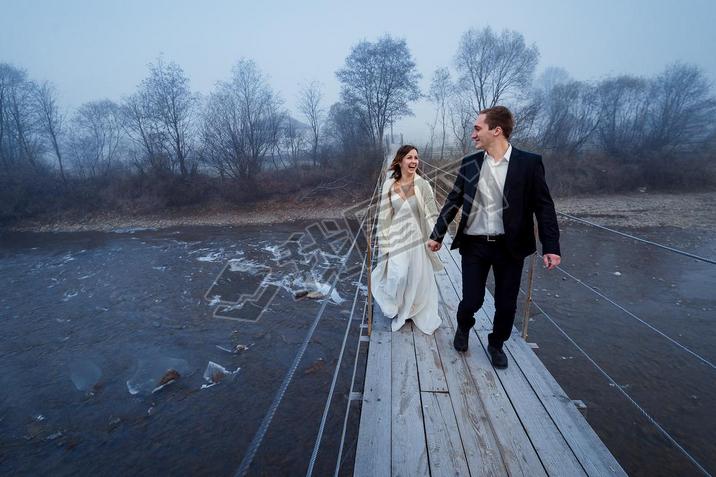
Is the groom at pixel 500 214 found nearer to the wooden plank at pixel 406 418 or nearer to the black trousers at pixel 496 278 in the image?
the black trousers at pixel 496 278

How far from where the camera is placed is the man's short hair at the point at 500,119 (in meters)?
1.99

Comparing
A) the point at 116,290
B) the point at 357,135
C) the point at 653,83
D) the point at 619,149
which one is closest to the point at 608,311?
the point at 116,290

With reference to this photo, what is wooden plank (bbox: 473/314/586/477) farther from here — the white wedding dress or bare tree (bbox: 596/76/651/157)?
bare tree (bbox: 596/76/651/157)

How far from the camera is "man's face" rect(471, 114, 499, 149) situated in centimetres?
198

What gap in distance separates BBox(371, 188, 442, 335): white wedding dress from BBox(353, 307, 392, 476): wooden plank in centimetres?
36

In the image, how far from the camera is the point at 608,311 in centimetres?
605

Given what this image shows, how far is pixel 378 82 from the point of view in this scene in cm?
2088

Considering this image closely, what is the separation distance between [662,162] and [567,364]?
69.2 ft

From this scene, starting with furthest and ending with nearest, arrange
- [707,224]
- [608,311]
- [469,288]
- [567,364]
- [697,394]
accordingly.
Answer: [707,224]
[608,311]
[567,364]
[697,394]
[469,288]

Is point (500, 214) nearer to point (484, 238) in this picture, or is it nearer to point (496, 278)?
point (484, 238)

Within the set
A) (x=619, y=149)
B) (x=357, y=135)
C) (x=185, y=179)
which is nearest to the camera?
(x=185, y=179)

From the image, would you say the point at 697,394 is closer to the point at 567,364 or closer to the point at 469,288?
the point at 567,364

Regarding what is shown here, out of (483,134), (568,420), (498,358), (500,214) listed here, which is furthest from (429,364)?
(483,134)

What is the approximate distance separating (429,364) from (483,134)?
5.44 feet
